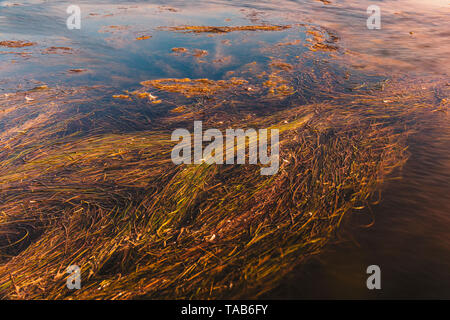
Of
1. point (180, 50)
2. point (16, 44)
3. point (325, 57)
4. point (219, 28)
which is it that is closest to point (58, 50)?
point (16, 44)

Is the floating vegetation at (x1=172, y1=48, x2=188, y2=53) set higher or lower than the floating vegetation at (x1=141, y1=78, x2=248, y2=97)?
higher

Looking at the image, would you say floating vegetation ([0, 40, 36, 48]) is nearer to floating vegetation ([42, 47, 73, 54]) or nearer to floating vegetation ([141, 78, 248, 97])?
floating vegetation ([42, 47, 73, 54])

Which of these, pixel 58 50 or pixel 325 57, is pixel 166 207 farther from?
pixel 58 50

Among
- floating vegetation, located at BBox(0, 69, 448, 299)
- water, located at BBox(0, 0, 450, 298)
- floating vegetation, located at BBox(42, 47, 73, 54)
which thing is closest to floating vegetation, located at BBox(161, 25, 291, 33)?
water, located at BBox(0, 0, 450, 298)

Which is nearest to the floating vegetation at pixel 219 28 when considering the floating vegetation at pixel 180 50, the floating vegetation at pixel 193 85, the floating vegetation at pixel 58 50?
the floating vegetation at pixel 180 50

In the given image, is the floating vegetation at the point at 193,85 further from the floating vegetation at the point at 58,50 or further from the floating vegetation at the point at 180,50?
the floating vegetation at the point at 58,50

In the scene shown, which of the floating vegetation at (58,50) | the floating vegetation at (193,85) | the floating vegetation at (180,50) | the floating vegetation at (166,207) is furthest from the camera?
the floating vegetation at (180,50)
